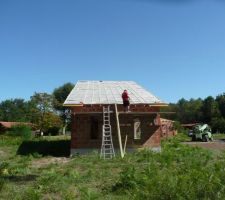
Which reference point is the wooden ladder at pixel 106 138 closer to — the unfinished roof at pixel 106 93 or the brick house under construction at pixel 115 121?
the brick house under construction at pixel 115 121

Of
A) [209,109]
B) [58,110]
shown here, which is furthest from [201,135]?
[209,109]

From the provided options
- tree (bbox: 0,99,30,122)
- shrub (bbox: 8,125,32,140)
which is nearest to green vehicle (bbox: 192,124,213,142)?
shrub (bbox: 8,125,32,140)

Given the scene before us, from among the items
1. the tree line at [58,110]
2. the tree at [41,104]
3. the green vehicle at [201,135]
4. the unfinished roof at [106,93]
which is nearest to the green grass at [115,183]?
the unfinished roof at [106,93]

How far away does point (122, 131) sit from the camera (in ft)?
76.8

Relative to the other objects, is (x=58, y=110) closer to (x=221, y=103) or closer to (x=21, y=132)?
(x=221, y=103)

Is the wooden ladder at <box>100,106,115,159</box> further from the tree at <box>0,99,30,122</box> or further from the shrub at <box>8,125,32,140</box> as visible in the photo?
the tree at <box>0,99,30,122</box>

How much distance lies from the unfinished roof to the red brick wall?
0.88 metres

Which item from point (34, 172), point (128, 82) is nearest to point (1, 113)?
point (128, 82)

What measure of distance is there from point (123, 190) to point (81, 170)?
531cm

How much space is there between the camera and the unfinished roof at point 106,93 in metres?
23.5

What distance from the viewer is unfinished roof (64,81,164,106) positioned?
76.9 feet

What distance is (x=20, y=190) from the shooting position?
11.5 metres

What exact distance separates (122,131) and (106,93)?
12.3ft

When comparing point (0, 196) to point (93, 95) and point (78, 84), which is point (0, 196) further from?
point (78, 84)
